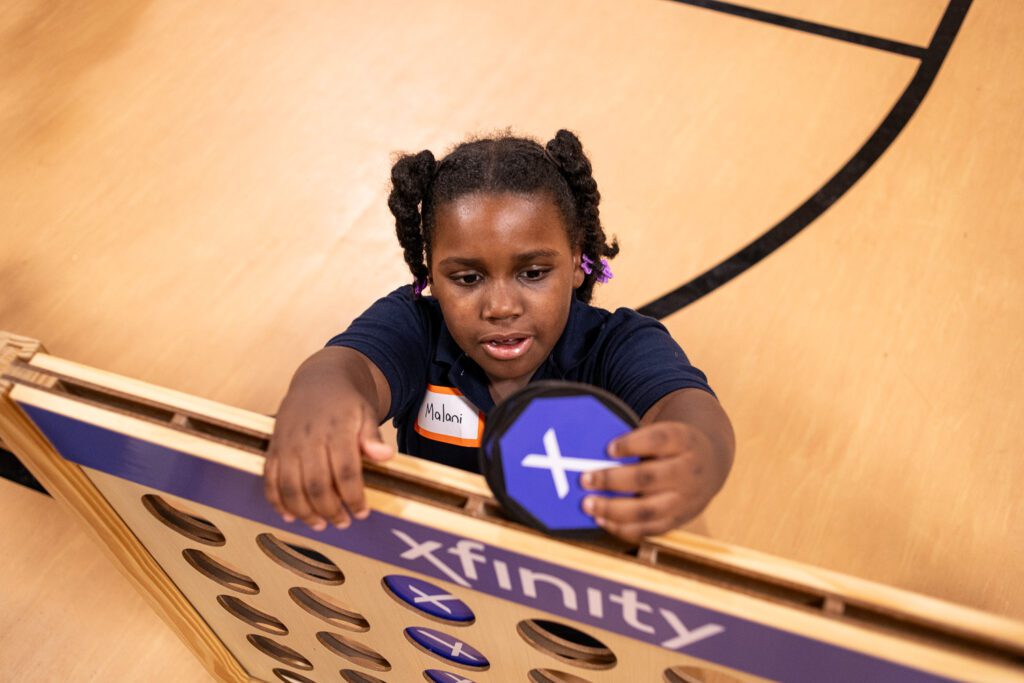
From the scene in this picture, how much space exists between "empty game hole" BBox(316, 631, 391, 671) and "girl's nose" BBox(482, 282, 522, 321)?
355 mm

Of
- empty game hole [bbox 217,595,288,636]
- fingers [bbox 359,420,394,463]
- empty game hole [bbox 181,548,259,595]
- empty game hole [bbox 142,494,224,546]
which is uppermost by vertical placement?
fingers [bbox 359,420,394,463]

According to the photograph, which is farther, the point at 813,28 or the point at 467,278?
the point at 813,28

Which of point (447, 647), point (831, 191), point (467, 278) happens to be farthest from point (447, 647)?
point (831, 191)

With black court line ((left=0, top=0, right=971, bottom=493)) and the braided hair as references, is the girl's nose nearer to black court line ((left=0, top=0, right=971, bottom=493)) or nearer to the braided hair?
the braided hair

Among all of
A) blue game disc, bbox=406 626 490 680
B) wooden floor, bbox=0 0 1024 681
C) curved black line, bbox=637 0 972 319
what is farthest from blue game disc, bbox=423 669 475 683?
curved black line, bbox=637 0 972 319

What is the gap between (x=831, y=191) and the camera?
4.97ft

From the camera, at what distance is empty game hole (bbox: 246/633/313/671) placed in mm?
928

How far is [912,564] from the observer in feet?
3.59

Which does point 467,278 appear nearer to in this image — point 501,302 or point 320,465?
point 501,302

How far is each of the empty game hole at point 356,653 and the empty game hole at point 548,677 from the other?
0.19 m

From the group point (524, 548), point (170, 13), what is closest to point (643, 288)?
point (524, 548)

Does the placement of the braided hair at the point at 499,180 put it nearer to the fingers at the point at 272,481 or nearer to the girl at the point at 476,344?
the girl at the point at 476,344

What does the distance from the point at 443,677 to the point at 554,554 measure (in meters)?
0.40

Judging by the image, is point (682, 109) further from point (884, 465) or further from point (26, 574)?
point (26, 574)
